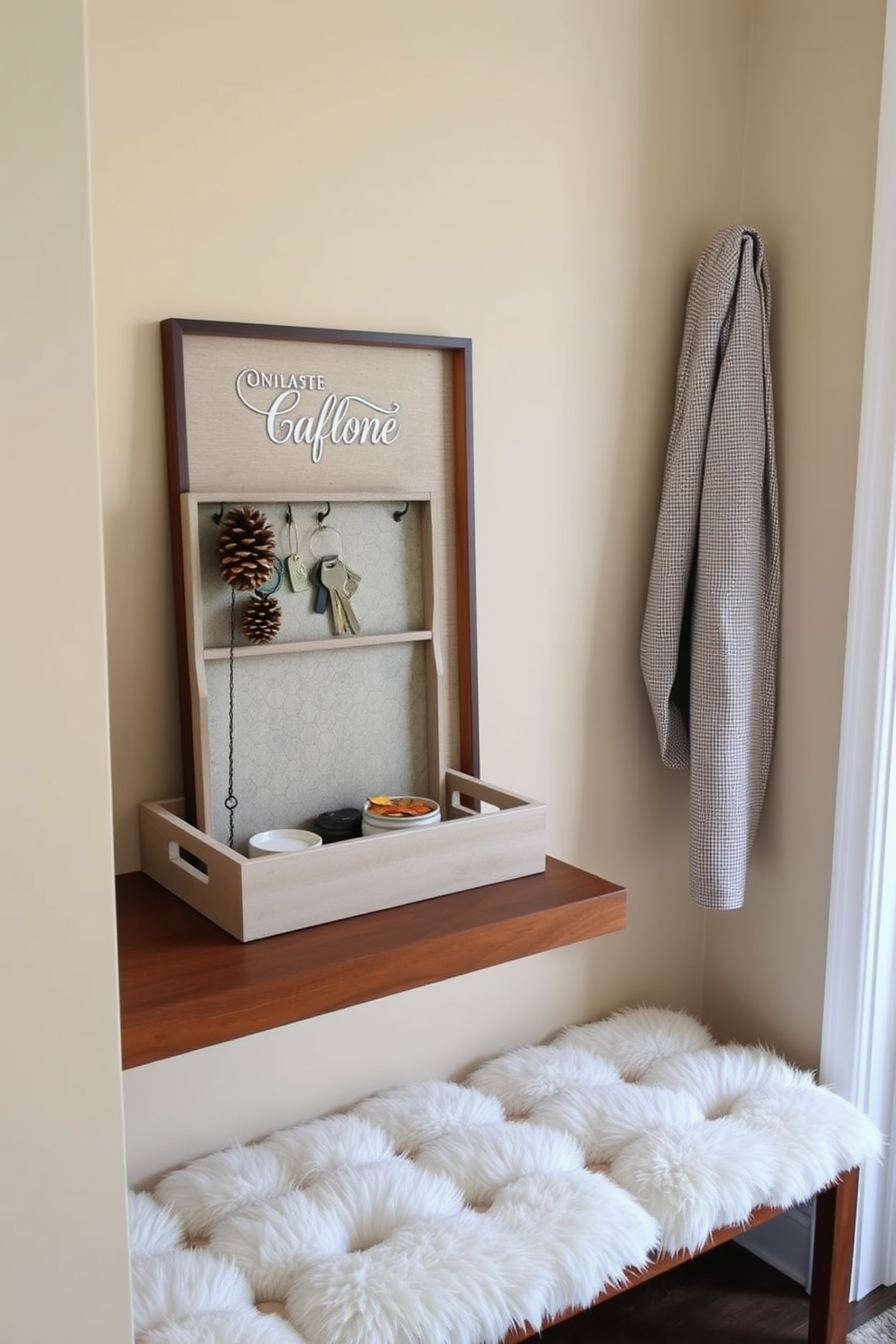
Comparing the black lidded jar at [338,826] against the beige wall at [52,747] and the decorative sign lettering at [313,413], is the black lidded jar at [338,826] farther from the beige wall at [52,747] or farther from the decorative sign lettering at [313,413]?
the beige wall at [52,747]

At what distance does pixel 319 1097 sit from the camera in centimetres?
177

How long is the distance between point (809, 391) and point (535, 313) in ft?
1.54

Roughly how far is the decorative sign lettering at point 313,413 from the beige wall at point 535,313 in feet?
0.28

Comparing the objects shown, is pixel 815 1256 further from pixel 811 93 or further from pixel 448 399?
pixel 811 93

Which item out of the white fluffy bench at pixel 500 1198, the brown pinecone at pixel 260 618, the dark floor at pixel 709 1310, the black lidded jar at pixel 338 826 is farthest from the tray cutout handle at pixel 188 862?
the dark floor at pixel 709 1310

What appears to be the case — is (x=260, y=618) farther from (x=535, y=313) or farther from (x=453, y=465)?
(x=535, y=313)

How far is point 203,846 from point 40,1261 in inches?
21.5

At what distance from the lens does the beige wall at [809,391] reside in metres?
1.83

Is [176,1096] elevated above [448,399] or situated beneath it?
situated beneath

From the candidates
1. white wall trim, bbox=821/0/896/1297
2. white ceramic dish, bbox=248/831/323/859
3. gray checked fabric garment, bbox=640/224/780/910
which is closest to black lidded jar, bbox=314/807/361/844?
white ceramic dish, bbox=248/831/323/859

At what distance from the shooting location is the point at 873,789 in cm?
186

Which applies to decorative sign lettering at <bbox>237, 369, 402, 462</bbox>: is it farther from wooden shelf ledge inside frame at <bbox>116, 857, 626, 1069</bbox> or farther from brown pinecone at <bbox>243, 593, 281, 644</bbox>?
wooden shelf ledge inside frame at <bbox>116, 857, 626, 1069</bbox>

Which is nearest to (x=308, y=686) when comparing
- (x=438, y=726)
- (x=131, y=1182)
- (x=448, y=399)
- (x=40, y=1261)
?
(x=438, y=726)

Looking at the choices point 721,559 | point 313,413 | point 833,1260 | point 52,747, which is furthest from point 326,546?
point 833,1260
